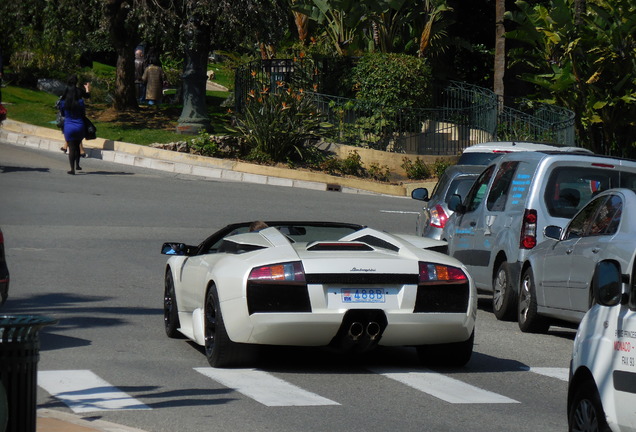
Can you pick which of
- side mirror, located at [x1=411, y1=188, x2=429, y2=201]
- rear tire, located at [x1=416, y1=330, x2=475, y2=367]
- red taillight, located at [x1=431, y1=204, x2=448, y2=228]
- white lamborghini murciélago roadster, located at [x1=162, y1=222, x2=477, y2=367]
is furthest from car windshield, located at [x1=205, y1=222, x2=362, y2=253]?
side mirror, located at [x1=411, y1=188, x2=429, y2=201]


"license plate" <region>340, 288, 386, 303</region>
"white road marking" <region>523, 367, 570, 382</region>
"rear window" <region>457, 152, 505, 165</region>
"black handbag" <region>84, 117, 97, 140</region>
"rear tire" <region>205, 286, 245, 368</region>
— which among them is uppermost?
"black handbag" <region>84, 117, 97, 140</region>

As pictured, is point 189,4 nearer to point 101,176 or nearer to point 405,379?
point 101,176

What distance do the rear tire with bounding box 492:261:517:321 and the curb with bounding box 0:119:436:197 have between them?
15.3 metres

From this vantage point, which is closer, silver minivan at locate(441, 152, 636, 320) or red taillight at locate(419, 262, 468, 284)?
red taillight at locate(419, 262, 468, 284)

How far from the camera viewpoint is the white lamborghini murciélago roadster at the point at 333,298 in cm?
923

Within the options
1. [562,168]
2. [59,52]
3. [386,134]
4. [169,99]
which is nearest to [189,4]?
[386,134]

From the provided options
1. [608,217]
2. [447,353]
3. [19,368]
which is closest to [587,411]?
[19,368]

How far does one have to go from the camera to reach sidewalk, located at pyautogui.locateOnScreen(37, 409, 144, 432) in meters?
6.97

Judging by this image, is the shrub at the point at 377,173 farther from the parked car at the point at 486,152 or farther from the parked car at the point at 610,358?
the parked car at the point at 610,358

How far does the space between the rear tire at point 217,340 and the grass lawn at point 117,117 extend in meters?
21.6

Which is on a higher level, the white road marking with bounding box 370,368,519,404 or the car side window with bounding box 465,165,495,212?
the car side window with bounding box 465,165,495,212

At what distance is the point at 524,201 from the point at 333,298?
14.3 ft

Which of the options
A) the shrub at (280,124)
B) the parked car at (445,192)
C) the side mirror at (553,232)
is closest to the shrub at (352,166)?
the shrub at (280,124)

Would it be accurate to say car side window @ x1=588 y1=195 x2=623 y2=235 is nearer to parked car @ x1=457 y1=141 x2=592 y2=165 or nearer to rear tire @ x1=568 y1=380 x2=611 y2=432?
rear tire @ x1=568 y1=380 x2=611 y2=432
